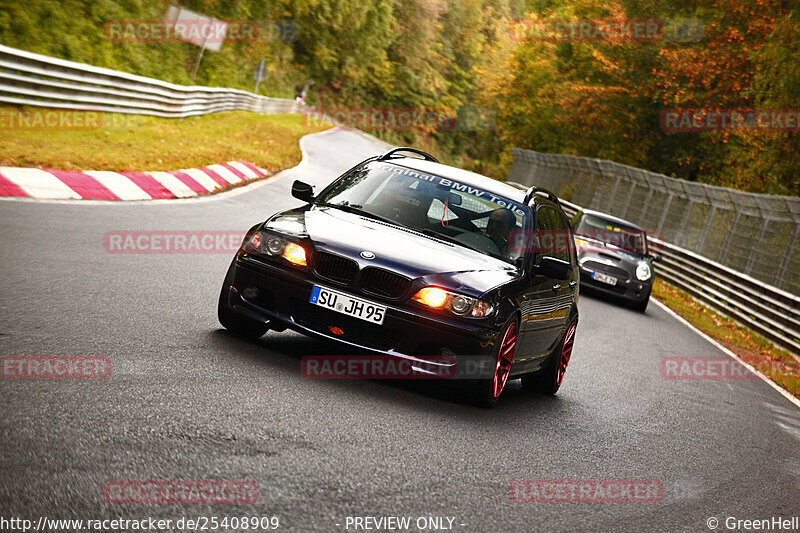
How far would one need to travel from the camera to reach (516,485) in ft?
18.6

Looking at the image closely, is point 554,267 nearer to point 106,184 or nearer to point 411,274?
point 411,274

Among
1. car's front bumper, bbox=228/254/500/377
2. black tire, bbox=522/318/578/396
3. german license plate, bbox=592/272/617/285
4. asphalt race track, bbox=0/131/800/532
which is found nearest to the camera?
asphalt race track, bbox=0/131/800/532

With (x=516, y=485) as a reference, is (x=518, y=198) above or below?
above

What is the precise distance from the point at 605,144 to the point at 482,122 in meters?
55.4

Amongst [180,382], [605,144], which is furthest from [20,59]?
[605,144]

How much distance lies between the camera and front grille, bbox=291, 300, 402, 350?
22.5 ft

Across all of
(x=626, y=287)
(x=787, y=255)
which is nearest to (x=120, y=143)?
(x=626, y=287)

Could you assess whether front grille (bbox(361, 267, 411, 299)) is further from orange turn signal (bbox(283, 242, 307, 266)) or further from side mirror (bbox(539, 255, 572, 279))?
side mirror (bbox(539, 255, 572, 279))

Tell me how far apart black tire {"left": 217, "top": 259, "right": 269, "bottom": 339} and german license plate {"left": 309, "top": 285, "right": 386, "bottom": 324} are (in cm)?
55

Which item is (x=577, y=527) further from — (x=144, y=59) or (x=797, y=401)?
(x=144, y=59)

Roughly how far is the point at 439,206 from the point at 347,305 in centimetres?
157

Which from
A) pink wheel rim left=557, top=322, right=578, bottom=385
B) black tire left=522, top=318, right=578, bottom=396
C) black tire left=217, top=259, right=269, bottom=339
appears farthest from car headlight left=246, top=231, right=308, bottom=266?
pink wheel rim left=557, top=322, right=578, bottom=385

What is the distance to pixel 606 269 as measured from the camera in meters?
19.3

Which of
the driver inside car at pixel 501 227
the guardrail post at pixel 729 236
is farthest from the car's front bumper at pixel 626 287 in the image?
the driver inside car at pixel 501 227
